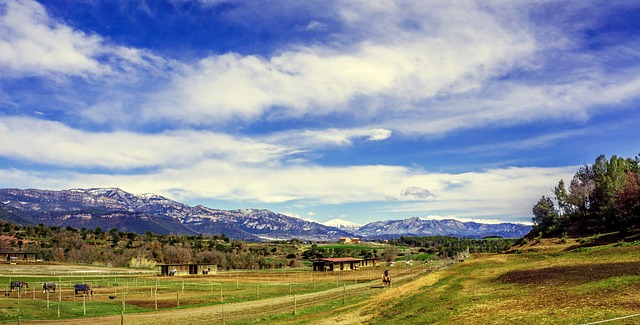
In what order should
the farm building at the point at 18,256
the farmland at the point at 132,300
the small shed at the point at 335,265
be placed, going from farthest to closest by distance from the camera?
the small shed at the point at 335,265
the farm building at the point at 18,256
the farmland at the point at 132,300

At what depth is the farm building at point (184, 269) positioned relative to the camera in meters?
120

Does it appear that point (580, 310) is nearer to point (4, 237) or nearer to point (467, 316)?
point (467, 316)

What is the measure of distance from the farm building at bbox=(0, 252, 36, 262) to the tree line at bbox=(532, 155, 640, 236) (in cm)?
14796

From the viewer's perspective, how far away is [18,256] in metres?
123

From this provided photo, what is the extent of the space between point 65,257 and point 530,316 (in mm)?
152103

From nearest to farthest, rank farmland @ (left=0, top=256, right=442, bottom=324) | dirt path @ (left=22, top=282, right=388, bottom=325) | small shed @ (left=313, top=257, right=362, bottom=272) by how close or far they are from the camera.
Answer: dirt path @ (left=22, top=282, right=388, bottom=325) < farmland @ (left=0, top=256, right=442, bottom=324) < small shed @ (left=313, top=257, right=362, bottom=272)

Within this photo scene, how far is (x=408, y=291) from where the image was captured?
165 feet

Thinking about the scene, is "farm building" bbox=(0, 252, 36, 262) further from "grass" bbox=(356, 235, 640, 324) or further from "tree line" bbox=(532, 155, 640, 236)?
"tree line" bbox=(532, 155, 640, 236)

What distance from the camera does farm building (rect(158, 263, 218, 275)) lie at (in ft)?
393

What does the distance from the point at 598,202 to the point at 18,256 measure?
544ft

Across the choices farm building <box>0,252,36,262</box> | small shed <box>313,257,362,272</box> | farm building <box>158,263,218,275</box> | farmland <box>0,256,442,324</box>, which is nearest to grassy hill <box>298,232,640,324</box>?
farmland <box>0,256,442,324</box>

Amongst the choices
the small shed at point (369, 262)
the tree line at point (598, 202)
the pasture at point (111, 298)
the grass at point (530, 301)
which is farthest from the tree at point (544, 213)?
the grass at point (530, 301)

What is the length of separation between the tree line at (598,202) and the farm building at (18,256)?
148 meters

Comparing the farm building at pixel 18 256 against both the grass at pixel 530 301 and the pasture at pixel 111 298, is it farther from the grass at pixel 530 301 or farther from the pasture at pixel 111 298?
the grass at pixel 530 301
